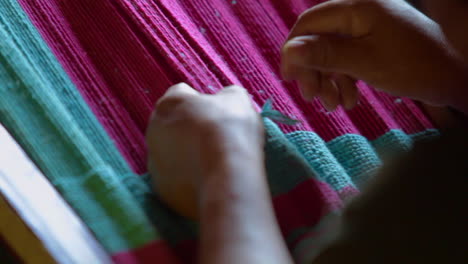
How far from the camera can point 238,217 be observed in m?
0.39

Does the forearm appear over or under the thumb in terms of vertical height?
under

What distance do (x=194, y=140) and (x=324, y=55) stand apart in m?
0.20

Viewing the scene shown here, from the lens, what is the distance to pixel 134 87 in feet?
1.69

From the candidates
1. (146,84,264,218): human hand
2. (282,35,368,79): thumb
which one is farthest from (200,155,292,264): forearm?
(282,35,368,79): thumb

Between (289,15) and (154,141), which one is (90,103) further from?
(289,15)

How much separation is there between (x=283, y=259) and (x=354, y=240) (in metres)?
0.28

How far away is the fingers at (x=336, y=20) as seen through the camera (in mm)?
544

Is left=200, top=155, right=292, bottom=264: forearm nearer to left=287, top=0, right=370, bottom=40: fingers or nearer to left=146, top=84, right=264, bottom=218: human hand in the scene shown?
left=146, top=84, right=264, bottom=218: human hand

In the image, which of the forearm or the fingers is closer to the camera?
the forearm

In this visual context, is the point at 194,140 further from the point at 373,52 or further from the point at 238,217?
the point at 373,52

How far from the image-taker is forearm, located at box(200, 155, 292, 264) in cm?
37

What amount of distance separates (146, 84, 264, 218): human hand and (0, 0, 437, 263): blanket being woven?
25 mm

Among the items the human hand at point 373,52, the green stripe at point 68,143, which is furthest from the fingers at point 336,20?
the green stripe at point 68,143

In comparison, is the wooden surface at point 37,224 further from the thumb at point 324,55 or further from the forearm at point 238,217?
the thumb at point 324,55
